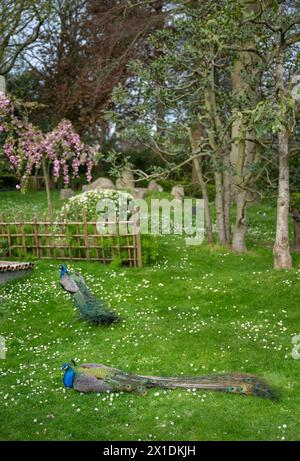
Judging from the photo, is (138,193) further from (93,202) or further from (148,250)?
(148,250)

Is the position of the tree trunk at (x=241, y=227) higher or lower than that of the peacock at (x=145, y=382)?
higher

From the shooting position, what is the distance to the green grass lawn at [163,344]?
5.35m

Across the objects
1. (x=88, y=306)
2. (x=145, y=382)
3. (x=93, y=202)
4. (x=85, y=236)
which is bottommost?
(x=145, y=382)

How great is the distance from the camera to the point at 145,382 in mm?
6082

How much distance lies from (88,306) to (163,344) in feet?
5.01

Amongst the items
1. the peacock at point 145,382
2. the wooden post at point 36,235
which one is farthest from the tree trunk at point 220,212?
the peacock at point 145,382

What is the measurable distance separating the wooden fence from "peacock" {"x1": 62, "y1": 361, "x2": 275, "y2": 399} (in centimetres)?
528

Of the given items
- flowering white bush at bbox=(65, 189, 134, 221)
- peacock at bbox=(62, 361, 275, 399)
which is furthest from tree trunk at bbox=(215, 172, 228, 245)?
peacock at bbox=(62, 361, 275, 399)

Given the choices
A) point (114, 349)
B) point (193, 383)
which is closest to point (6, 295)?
point (114, 349)

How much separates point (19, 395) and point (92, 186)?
54.9 ft

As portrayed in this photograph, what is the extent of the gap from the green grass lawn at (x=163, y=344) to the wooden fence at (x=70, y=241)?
0.45 meters

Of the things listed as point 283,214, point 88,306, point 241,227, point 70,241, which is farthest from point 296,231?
point 88,306

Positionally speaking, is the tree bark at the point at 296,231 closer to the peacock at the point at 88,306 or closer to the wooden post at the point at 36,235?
the peacock at the point at 88,306

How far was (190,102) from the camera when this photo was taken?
1323 centimetres
